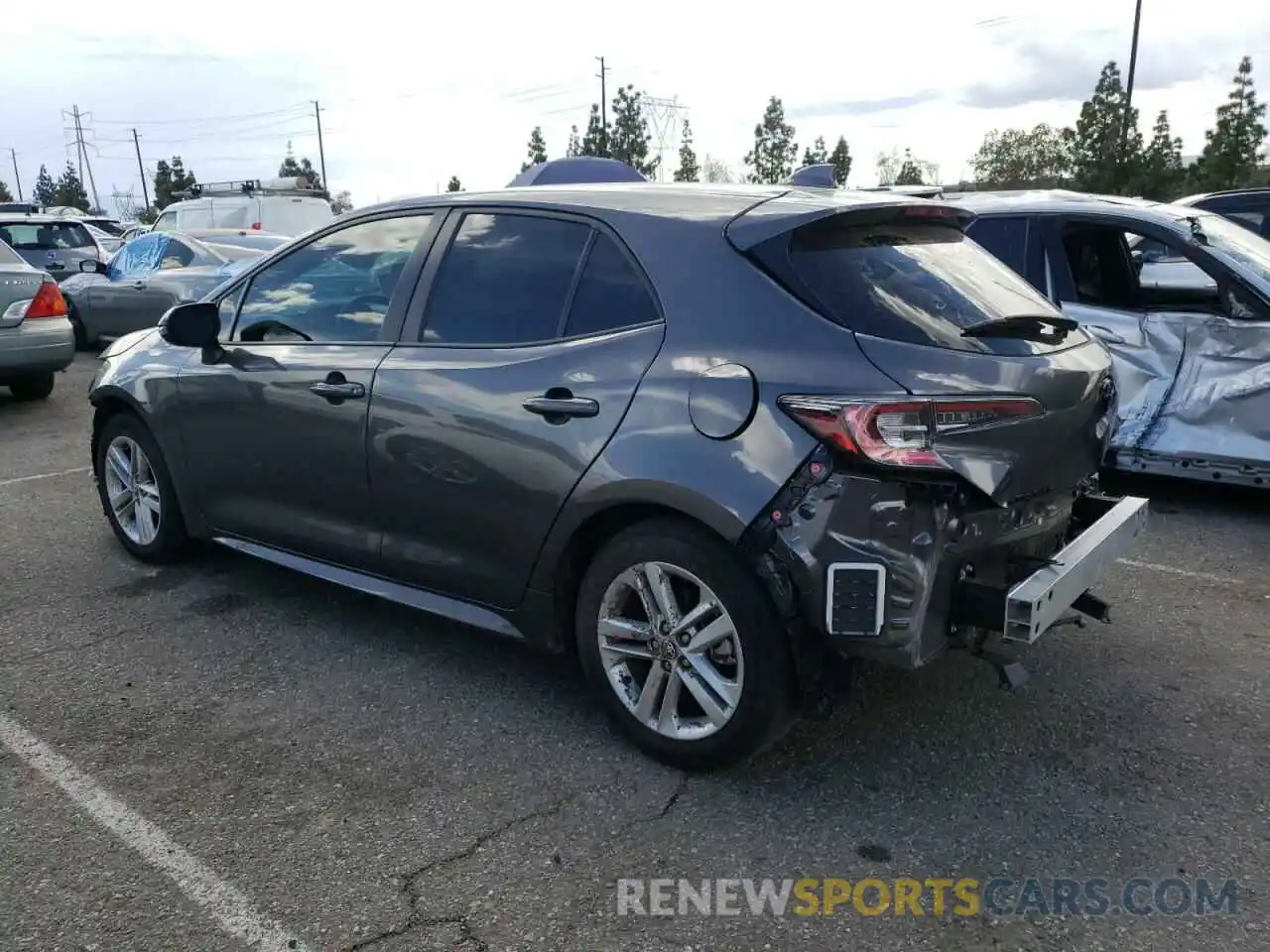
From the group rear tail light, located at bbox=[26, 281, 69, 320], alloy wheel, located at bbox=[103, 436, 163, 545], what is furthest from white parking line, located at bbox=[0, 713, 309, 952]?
rear tail light, located at bbox=[26, 281, 69, 320]

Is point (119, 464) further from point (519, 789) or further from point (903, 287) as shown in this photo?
point (903, 287)

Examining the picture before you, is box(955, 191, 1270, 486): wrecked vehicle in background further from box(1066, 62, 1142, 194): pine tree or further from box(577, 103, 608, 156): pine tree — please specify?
box(577, 103, 608, 156): pine tree

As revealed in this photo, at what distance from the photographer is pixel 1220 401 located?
5.84 m

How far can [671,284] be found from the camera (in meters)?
3.19

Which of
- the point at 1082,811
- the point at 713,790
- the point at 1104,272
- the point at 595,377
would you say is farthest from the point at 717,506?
the point at 1104,272

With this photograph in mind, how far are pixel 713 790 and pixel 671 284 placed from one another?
1.50 m

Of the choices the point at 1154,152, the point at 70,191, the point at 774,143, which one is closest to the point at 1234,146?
the point at 1154,152

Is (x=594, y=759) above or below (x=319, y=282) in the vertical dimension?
below

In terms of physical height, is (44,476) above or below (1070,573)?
below

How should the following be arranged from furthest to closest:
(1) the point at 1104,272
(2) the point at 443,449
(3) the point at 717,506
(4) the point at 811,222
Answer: (1) the point at 1104,272 → (2) the point at 443,449 → (4) the point at 811,222 → (3) the point at 717,506

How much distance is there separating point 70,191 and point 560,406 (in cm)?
11147

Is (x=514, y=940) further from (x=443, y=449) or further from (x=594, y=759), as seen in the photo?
(x=443, y=449)

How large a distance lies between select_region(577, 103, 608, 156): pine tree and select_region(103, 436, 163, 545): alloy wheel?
49675 mm

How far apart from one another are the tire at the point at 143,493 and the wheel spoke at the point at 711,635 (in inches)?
113
